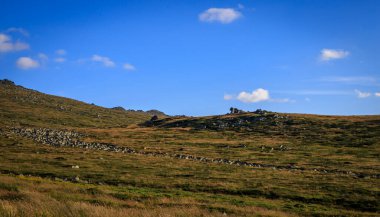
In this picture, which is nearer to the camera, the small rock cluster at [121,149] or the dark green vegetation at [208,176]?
the dark green vegetation at [208,176]

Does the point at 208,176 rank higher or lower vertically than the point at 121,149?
lower

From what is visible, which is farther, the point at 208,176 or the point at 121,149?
the point at 121,149

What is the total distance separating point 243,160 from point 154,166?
1566 cm

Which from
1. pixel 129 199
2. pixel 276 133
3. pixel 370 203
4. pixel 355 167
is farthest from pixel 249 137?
pixel 129 199

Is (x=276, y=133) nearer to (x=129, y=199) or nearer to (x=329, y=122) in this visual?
(x=329, y=122)

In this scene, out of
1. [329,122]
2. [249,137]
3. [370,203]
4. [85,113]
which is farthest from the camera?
[85,113]

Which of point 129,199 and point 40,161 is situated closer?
point 129,199

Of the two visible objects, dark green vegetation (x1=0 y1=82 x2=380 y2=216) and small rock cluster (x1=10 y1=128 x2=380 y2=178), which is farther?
small rock cluster (x1=10 y1=128 x2=380 y2=178)

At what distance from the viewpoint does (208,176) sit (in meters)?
39.9

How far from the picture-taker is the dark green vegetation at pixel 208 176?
65.3 feet

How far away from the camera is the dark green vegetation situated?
19.9 metres

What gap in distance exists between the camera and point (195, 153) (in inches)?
2547

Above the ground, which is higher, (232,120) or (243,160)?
(232,120)

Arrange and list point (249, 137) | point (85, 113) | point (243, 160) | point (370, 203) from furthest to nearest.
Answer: point (85, 113) < point (249, 137) < point (243, 160) < point (370, 203)
